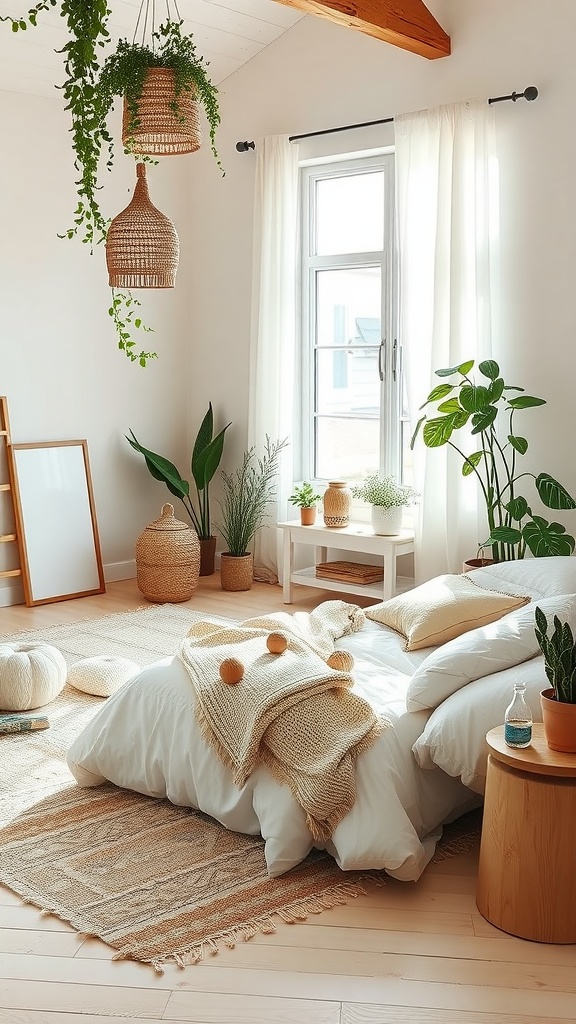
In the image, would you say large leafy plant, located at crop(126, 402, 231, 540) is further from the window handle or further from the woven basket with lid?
the window handle

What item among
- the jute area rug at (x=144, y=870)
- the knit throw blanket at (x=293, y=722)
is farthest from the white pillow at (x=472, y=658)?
the jute area rug at (x=144, y=870)

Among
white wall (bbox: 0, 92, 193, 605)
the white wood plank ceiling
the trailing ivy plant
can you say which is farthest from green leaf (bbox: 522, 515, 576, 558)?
the white wood plank ceiling

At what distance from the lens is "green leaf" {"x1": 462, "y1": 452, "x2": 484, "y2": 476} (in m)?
4.82

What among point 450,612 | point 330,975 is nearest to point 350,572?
point 450,612

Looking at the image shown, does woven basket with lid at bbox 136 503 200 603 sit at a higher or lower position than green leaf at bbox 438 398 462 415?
lower

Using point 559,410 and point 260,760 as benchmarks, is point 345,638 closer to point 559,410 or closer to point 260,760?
point 260,760

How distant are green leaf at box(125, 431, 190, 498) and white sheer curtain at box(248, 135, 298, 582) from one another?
1.68ft

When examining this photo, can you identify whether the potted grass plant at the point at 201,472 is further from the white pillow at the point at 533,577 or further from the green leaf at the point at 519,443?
the white pillow at the point at 533,577

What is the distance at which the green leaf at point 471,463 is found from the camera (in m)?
4.82

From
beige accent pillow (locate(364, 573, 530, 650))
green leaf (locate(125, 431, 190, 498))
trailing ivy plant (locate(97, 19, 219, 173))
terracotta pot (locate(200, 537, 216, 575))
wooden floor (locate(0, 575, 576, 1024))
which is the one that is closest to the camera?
wooden floor (locate(0, 575, 576, 1024))

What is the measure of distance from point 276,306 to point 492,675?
3666 mm

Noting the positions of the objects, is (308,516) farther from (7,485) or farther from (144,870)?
(144,870)

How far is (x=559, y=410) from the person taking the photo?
4.99 m

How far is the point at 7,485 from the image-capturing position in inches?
228
